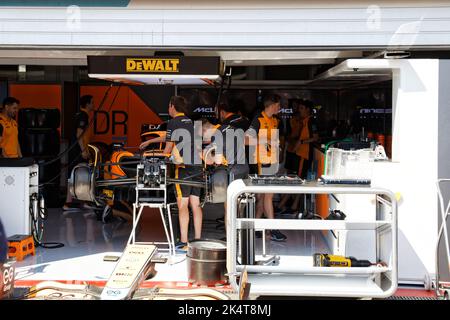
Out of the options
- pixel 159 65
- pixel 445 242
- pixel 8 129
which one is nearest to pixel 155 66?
pixel 159 65

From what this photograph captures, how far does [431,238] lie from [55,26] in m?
3.83

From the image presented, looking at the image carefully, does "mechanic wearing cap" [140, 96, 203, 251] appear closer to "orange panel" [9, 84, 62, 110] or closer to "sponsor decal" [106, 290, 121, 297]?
"sponsor decal" [106, 290, 121, 297]

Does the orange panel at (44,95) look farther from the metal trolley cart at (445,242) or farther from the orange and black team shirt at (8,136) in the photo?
the metal trolley cart at (445,242)

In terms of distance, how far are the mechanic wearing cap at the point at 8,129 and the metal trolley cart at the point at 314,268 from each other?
4886 millimetres

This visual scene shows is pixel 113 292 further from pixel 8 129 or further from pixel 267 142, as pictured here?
pixel 8 129

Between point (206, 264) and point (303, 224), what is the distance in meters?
1.28

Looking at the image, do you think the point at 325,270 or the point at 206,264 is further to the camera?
the point at 206,264

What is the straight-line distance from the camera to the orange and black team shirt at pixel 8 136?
342 inches

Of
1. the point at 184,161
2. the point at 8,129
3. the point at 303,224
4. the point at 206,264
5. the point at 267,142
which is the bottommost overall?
the point at 206,264

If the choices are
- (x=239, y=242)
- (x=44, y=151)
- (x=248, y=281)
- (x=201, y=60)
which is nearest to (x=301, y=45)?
(x=201, y=60)

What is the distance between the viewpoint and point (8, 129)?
875 centimetres

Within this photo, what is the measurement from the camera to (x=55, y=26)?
5.87 m

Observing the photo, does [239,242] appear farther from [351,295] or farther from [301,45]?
[301,45]

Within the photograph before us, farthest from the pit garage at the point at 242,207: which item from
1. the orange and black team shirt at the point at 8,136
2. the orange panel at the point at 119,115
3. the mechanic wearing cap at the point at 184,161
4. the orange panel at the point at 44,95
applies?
the orange and black team shirt at the point at 8,136
